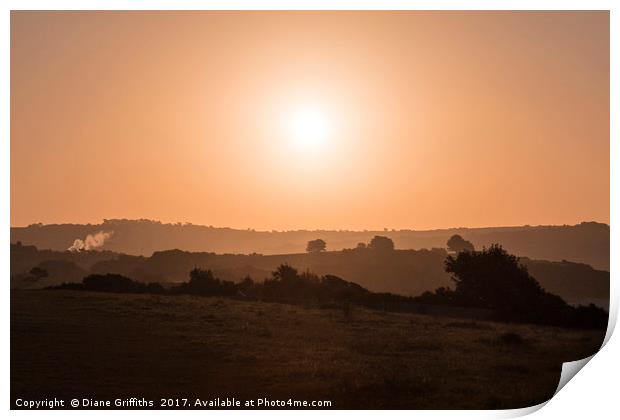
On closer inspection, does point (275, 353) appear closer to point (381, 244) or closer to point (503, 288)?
point (381, 244)

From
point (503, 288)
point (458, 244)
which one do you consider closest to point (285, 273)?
point (458, 244)

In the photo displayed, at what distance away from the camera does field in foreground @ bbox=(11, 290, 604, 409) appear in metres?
9.54

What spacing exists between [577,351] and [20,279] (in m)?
6.08

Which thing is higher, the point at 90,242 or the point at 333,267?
the point at 90,242

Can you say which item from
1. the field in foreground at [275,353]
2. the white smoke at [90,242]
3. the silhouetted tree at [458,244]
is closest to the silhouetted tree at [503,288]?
the silhouetted tree at [458,244]

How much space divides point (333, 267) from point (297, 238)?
0.52 meters

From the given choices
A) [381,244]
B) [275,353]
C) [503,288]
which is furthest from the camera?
[503,288]

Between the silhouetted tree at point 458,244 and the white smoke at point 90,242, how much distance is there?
3.79 m

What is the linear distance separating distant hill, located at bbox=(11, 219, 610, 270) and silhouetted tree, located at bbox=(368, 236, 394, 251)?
6cm

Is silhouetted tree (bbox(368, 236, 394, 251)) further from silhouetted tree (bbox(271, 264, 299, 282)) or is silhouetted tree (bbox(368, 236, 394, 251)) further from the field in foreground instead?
silhouetted tree (bbox(271, 264, 299, 282))

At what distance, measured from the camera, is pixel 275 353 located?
32.1 feet

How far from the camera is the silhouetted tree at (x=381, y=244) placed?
32.3 feet
